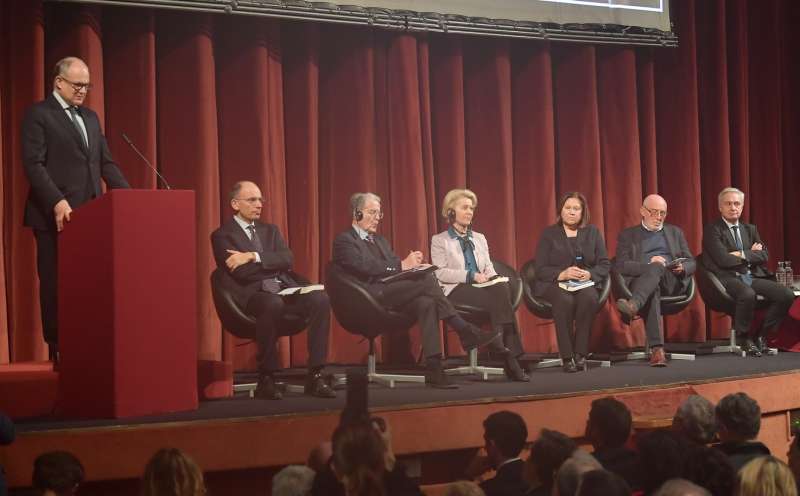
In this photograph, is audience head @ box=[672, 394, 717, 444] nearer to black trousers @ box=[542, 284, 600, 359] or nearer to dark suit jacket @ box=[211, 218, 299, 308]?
black trousers @ box=[542, 284, 600, 359]

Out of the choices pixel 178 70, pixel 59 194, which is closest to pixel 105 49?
pixel 178 70

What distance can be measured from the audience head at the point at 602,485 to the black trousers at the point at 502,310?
2.78m

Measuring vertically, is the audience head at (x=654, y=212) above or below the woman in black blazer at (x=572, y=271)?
above

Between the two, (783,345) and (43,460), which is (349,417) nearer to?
A: (43,460)

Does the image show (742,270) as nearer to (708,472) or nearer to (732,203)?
(732,203)

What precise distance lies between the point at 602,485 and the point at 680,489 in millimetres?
172

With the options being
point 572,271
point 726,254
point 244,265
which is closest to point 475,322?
point 572,271

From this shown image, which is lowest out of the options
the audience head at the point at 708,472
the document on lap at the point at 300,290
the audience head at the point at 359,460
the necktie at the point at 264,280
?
the audience head at the point at 708,472

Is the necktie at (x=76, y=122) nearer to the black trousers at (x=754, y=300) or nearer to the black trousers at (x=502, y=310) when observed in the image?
the black trousers at (x=502, y=310)

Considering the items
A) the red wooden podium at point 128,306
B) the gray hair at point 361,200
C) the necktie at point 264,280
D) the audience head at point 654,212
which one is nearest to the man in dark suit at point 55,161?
the red wooden podium at point 128,306

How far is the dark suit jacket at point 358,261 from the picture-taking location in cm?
493

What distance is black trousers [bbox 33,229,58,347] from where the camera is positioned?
Result: 4121mm

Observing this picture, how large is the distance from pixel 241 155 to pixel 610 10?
8.67ft

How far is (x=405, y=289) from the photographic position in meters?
4.94
